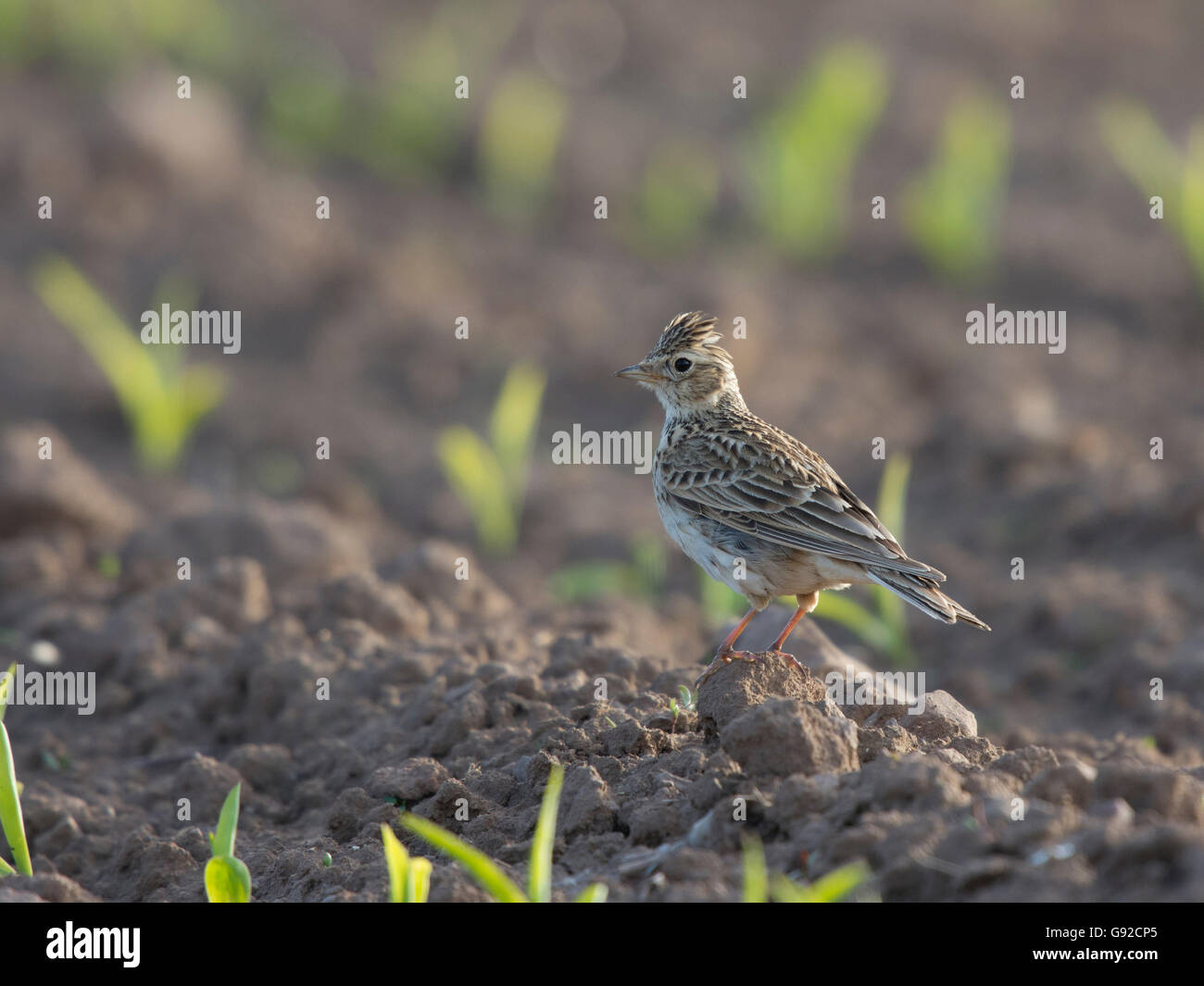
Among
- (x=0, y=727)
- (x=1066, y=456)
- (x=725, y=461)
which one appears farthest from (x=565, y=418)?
(x=0, y=727)

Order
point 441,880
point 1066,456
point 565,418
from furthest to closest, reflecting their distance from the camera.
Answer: point 565,418 < point 1066,456 < point 441,880

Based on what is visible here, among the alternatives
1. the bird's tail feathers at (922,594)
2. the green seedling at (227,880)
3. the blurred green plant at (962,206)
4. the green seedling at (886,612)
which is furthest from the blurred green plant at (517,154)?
the green seedling at (227,880)

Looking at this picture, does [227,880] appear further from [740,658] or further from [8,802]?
[740,658]

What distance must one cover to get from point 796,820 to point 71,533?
19.1 feet

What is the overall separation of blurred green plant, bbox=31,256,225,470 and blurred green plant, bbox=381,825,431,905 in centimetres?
594

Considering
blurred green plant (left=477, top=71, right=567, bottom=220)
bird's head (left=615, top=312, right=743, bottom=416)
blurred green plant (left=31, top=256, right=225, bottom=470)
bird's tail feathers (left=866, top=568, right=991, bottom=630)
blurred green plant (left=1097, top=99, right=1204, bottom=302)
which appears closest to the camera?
bird's tail feathers (left=866, top=568, right=991, bottom=630)

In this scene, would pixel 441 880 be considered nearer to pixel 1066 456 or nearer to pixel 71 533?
pixel 71 533

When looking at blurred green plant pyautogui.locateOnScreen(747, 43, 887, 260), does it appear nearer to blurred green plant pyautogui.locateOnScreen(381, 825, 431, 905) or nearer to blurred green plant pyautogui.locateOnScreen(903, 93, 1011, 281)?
blurred green plant pyautogui.locateOnScreen(903, 93, 1011, 281)

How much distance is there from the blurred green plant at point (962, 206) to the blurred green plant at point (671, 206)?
76.0 inches

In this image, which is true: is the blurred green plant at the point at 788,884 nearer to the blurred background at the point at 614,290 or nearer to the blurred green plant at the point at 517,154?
the blurred background at the point at 614,290

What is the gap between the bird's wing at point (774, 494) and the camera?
16.3 feet

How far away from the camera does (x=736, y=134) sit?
15.1 m

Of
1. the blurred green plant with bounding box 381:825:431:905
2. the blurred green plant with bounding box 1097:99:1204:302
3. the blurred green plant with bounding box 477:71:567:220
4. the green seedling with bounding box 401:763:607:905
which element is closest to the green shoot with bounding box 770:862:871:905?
the green seedling with bounding box 401:763:607:905

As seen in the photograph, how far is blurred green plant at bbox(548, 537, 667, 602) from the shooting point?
8.01 m
